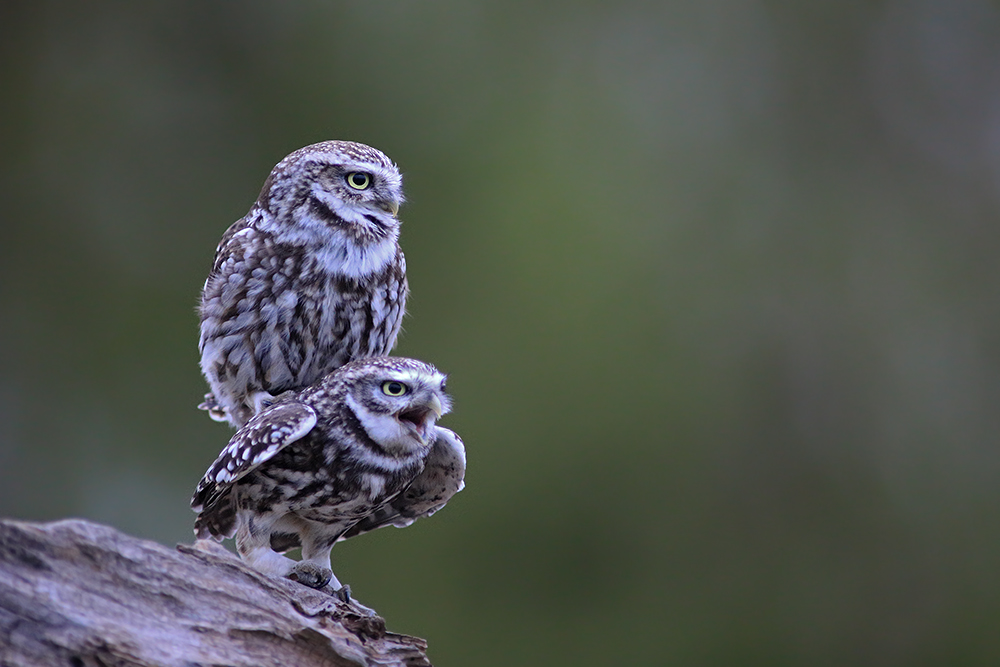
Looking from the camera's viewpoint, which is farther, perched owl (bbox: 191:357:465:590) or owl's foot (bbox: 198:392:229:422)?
owl's foot (bbox: 198:392:229:422)

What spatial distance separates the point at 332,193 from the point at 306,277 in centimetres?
31

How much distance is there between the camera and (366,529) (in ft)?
13.4

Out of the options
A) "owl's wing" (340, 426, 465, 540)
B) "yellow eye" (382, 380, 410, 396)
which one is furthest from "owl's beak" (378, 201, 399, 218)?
"owl's wing" (340, 426, 465, 540)

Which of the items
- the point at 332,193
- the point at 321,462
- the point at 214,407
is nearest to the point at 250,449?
the point at 321,462

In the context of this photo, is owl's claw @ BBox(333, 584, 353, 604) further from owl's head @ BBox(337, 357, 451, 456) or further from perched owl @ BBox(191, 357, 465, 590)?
owl's head @ BBox(337, 357, 451, 456)

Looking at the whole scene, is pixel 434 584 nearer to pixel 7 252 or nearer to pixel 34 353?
pixel 34 353

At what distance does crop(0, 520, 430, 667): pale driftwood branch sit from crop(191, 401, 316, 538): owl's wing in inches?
8.3

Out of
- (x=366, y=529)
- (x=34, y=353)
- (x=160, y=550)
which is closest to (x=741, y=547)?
(x=366, y=529)

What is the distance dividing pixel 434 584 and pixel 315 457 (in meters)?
4.20

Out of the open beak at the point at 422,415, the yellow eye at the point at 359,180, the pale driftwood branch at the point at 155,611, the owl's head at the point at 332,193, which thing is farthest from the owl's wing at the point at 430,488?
the yellow eye at the point at 359,180

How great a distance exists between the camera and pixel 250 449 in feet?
11.2

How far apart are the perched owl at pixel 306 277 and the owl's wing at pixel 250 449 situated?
0.29 meters

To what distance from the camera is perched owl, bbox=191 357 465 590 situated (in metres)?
3.53

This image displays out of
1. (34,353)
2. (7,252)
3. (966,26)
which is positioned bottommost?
(34,353)
